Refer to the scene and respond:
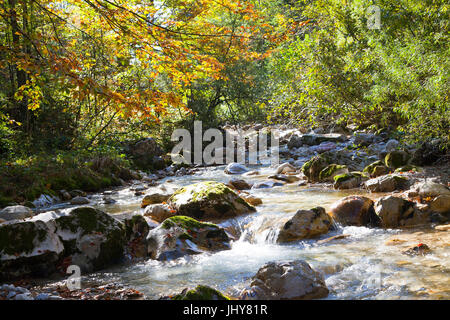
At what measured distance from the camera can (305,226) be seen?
5277 millimetres

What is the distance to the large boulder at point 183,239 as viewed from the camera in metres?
4.79

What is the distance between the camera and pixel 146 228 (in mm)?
5430

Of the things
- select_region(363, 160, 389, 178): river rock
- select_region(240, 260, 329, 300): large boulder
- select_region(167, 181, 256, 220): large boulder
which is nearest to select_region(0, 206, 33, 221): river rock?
select_region(167, 181, 256, 220): large boulder

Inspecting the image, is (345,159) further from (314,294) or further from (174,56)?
(314,294)

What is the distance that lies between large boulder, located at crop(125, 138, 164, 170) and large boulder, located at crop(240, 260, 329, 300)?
11308 mm

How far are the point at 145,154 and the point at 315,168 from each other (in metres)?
7.53

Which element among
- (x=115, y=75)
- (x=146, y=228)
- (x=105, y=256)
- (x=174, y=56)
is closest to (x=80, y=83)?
(x=174, y=56)

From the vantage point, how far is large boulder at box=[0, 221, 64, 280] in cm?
399

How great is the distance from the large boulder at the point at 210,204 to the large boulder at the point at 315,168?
357cm

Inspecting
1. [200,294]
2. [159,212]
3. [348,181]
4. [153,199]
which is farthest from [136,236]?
[348,181]

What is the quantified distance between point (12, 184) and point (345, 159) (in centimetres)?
862

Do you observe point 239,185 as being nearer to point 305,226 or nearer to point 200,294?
point 305,226
